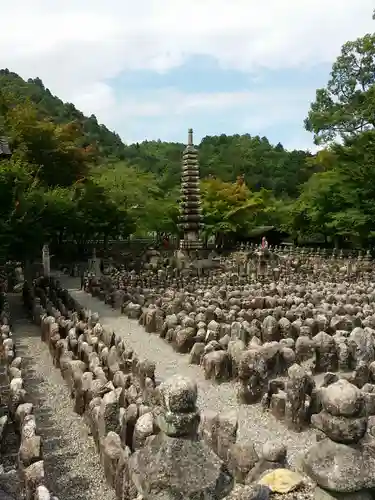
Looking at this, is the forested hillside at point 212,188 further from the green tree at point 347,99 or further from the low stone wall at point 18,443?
the low stone wall at point 18,443

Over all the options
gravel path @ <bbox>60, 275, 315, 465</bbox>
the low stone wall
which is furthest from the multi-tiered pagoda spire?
the low stone wall

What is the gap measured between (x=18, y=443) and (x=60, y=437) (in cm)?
62

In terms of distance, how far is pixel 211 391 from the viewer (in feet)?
30.4

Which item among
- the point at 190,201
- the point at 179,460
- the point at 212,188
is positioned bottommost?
the point at 179,460

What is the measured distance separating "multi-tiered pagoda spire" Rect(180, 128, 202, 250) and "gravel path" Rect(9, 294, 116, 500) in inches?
645

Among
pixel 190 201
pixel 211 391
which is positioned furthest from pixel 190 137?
pixel 211 391

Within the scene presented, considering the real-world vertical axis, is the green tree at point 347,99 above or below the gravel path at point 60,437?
above

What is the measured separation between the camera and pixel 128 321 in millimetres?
14625

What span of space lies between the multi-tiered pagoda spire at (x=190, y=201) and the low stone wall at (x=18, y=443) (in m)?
18.4

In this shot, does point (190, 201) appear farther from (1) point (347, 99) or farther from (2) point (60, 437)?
(2) point (60, 437)

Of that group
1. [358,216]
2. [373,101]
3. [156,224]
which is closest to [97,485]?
[358,216]

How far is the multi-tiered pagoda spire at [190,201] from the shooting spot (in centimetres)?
2792

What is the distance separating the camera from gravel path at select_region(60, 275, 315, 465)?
7.43 metres

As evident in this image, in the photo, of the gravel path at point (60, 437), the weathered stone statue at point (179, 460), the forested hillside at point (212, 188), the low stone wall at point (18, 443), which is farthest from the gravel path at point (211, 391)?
the forested hillside at point (212, 188)
